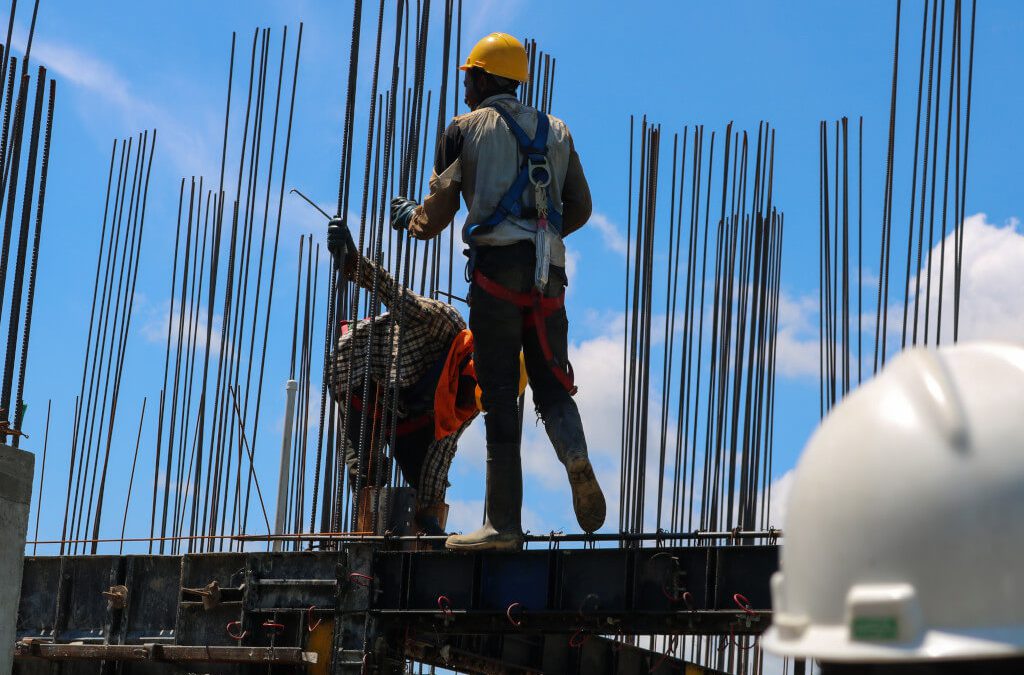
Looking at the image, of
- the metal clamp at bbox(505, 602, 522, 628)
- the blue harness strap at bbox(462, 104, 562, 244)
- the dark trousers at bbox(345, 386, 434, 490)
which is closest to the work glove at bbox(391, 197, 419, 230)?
the blue harness strap at bbox(462, 104, 562, 244)

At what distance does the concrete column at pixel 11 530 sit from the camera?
7.17 meters

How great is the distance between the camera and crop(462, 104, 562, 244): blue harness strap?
6.54 metres

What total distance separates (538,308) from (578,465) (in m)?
0.79

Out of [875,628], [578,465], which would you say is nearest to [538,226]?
[578,465]

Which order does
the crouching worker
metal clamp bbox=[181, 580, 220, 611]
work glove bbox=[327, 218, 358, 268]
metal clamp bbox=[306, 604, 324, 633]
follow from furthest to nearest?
1. the crouching worker
2. work glove bbox=[327, 218, 358, 268]
3. metal clamp bbox=[181, 580, 220, 611]
4. metal clamp bbox=[306, 604, 324, 633]

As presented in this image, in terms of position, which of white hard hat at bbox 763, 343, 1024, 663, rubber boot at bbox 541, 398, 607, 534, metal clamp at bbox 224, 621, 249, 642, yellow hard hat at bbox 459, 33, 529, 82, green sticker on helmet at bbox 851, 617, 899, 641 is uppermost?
yellow hard hat at bbox 459, 33, 529, 82

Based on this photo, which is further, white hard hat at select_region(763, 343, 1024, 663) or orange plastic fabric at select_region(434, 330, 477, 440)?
orange plastic fabric at select_region(434, 330, 477, 440)

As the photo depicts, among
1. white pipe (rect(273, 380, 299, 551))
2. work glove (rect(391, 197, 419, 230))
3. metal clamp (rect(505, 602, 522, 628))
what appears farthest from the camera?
white pipe (rect(273, 380, 299, 551))

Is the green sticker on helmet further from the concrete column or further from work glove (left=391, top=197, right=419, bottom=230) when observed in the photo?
the concrete column

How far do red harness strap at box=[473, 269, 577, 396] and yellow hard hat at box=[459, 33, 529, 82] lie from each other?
1027 millimetres

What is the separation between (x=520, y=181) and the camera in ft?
21.6

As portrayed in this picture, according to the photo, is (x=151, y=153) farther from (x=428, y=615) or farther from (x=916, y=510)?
(x=916, y=510)

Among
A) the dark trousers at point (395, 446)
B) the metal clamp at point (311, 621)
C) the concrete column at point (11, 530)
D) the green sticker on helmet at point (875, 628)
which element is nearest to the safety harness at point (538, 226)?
the dark trousers at point (395, 446)

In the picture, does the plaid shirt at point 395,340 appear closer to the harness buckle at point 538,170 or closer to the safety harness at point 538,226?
the safety harness at point 538,226
